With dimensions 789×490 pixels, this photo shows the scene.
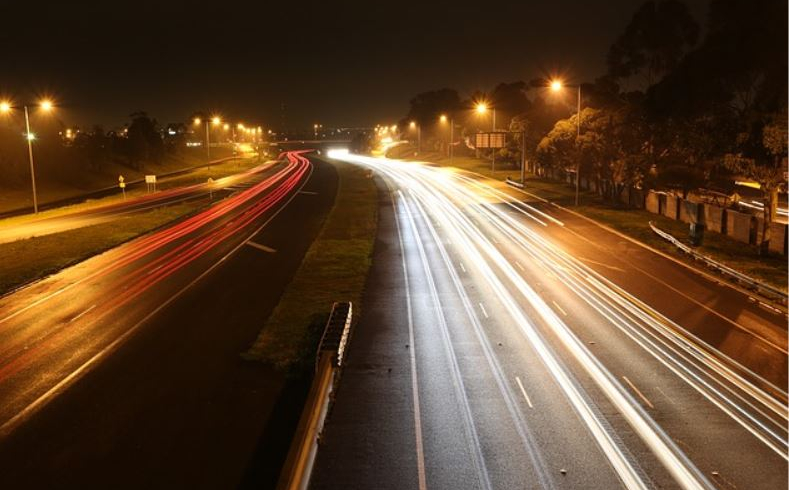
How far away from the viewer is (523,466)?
13.8 m

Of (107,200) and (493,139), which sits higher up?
(493,139)

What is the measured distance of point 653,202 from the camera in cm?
5109

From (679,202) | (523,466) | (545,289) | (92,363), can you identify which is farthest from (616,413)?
(679,202)

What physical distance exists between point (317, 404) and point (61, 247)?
29.8 m

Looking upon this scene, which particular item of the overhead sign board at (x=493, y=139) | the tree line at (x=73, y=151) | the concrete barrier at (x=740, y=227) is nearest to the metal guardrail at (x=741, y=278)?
the concrete barrier at (x=740, y=227)

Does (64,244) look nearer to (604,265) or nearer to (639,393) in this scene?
(604,265)

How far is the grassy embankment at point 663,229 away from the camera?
1233 inches

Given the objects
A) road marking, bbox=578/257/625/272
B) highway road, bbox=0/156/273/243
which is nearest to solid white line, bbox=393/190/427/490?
road marking, bbox=578/257/625/272

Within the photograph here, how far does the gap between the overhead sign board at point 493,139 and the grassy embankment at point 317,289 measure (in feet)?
129

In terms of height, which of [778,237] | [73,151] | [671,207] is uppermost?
[73,151]

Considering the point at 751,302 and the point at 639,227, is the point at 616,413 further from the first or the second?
the point at 639,227

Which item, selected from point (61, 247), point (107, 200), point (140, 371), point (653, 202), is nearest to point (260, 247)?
point (61, 247)

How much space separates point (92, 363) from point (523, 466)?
46.2 feet

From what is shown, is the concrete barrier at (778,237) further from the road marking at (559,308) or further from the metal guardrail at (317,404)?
the metal guardrail at (317,404)
